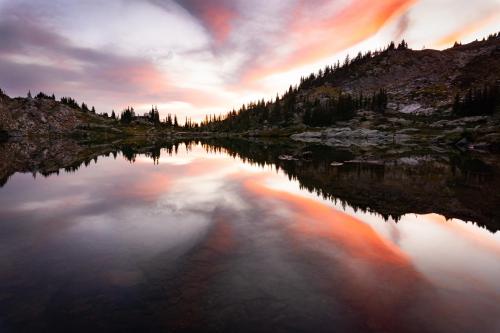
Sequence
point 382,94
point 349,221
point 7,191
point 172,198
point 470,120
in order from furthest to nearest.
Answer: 1. point 382,94
2. point 470,120
3. point 7,191
4. point 172,198
5. point 349,221

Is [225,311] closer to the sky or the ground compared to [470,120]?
closer to the ground

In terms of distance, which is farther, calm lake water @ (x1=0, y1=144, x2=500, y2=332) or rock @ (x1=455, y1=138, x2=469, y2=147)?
rock @ (x1=455, y1=138, x2=469, y2=147)

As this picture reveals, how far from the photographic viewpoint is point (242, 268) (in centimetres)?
1186

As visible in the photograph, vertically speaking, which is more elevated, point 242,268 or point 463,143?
point 463,143

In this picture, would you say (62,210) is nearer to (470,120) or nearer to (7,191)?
(7,191)

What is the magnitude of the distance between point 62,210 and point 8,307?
45.9ft

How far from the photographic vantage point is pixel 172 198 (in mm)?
25578

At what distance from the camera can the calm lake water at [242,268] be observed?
8.56 m

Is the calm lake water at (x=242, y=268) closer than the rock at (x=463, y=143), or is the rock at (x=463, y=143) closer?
the calm lake water at (x=242, y=268)

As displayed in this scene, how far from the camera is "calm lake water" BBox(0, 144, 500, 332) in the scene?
337 inches

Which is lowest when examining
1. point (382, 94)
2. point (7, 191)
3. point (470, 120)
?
point (7, 191)

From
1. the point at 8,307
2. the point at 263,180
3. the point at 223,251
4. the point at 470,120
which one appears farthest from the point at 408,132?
the point at 8,307

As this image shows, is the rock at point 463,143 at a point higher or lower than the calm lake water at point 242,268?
higher

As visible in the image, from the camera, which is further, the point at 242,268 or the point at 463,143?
the point at 463,143
